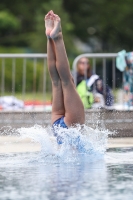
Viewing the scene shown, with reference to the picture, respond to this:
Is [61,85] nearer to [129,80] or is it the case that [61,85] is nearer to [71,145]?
[71,145]

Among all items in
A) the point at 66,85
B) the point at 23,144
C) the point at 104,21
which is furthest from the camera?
the point at 104,21

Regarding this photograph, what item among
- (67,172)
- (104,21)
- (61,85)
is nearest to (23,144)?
(61,85)

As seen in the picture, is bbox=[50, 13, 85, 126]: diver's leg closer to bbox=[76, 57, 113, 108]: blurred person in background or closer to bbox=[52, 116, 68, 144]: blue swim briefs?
bbox=[52, 116, 68, 144]: blue swim briefs

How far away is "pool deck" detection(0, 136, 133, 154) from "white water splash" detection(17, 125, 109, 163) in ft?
2.75

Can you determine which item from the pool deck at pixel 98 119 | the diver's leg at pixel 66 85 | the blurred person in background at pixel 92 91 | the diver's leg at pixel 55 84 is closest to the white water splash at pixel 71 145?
the diver's leg at pixel 66 85

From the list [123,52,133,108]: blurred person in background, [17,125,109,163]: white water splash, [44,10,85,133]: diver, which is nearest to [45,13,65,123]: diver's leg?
[44,10,85,133]: diver

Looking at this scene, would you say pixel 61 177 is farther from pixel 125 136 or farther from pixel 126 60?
pixel 126 60

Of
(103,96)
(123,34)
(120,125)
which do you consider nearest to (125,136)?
(120,125)

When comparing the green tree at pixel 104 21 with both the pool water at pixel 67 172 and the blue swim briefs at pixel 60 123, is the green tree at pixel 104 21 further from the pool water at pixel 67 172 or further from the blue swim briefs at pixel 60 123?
the blue swim briefs at pixel 60 123

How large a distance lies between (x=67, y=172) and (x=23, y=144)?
342 cm

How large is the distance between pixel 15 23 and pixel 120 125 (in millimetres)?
32539

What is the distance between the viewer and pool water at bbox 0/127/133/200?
18.5ft

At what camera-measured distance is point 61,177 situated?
257 inches

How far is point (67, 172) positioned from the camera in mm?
6855
